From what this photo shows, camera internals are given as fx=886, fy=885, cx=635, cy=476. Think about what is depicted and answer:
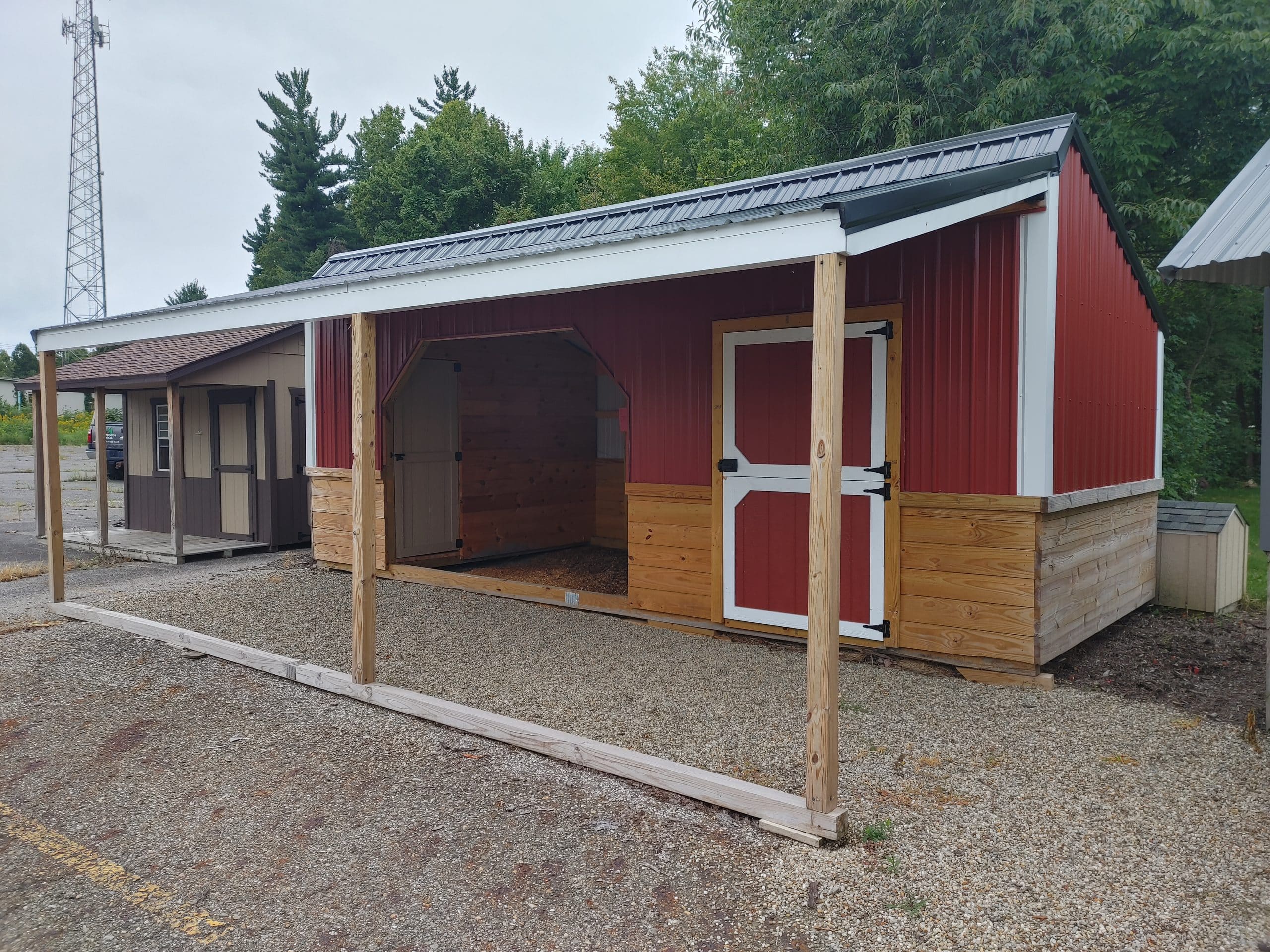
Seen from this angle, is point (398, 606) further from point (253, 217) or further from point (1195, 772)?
point (253, 217)

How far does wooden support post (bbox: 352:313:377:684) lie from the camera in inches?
178

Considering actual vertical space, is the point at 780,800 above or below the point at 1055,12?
below

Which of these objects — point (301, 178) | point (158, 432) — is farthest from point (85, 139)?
point (158, 432)

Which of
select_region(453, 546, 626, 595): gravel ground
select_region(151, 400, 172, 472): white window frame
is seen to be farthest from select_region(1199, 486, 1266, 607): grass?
select_region(151, 400, 172, 472): white window frame

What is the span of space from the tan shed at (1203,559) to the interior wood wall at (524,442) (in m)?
5.44

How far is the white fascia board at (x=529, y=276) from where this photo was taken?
3016 mm

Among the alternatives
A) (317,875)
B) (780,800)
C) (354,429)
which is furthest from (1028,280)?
(317,875)

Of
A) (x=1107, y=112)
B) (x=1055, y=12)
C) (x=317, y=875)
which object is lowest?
(x=317, y=875)

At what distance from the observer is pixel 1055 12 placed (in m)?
10.6

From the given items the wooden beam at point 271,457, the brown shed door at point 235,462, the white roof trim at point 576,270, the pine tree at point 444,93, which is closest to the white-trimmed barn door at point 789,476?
the white roof trim at point 576,270

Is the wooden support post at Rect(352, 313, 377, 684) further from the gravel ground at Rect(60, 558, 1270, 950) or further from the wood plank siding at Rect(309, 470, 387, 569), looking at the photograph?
the wood plank siding at Rect(309, 470, 387, 569)

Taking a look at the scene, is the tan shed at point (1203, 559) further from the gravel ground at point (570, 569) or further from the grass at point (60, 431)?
the grass at point (60, 431)

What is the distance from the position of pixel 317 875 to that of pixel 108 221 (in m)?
44.3

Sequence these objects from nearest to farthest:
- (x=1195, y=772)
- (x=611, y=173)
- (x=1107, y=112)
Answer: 1. (x=1195, y=772)
2. (x=1107, y=112)
3. (x=611, y=173)
